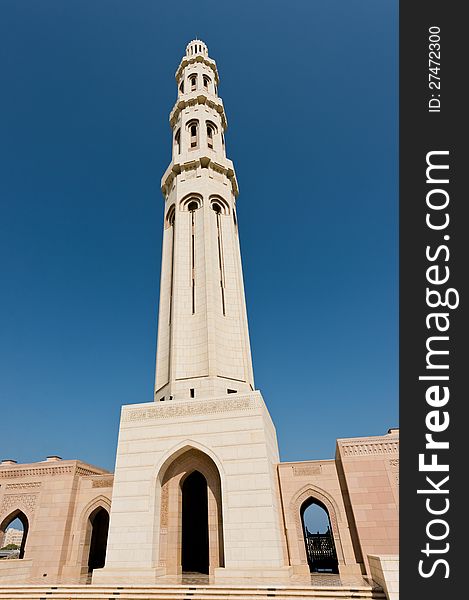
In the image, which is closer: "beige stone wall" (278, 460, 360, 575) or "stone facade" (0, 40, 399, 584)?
"stone facade" (0, 40, 399, 584)

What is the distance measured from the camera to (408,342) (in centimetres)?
579

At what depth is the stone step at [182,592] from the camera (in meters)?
8.62

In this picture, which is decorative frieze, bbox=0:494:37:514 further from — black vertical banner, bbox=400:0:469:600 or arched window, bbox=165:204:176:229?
black vertical banner, bbox=400:0:469:600

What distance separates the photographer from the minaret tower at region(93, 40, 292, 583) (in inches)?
443

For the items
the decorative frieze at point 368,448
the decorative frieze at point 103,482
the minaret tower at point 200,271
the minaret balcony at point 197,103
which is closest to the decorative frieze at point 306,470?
the decorative frieze at point 368,448

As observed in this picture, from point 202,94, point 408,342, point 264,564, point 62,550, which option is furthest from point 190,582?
point 202,94

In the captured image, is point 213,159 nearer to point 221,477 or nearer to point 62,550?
point 221,477

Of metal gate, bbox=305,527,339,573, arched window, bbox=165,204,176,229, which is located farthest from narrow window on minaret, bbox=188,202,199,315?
metal gate, bbox=305,527,339,573

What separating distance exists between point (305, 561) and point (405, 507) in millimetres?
8903

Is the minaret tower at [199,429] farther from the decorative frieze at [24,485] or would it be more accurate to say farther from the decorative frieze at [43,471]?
the decorative frieze at [24,485]

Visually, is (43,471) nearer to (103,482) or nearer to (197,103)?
(103,482)

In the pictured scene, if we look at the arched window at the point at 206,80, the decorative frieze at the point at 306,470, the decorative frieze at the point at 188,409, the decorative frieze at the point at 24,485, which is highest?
the arched window at the point at 206,80

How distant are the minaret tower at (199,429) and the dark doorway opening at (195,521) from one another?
0.04 m

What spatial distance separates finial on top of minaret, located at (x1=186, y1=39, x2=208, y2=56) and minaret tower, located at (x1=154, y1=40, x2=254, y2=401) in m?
5.83
